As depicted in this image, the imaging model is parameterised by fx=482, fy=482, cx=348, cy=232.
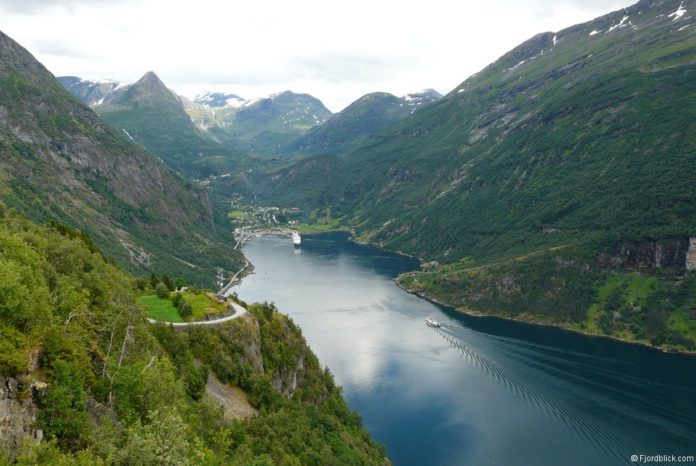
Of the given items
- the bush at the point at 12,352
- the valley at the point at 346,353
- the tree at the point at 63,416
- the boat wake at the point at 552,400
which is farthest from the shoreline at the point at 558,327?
the bush at the point at 12,352

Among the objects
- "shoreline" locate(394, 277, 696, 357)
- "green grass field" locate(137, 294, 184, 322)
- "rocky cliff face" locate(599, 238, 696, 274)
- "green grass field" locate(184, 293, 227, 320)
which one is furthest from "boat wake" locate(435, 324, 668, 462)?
"green grass field" locate(137, 294, 184, 322)

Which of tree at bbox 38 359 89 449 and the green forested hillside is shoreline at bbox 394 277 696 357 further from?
tree at bbox 38 359 89 449

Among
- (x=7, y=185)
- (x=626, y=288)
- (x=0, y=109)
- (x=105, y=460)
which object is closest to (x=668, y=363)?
(x=626, y=288)

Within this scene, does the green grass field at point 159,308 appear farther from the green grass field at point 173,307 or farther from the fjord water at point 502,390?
the fjord water at point 502,390

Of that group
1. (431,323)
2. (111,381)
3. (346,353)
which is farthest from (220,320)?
(431,323)

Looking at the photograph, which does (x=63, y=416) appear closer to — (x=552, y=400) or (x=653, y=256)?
(x=552, y=400)

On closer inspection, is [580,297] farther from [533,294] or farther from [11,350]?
[11,350]
